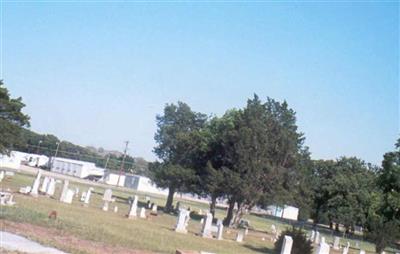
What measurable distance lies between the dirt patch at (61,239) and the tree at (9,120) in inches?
Answer: 1415

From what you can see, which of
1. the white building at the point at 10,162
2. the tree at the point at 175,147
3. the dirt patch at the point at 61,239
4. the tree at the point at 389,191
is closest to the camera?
the dirt patch at the point at 61,239

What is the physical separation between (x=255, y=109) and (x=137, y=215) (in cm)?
1586

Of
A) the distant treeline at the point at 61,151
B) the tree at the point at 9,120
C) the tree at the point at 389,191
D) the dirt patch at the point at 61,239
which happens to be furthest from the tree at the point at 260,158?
the distant treeline at the point at 61,151

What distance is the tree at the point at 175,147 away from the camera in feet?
166

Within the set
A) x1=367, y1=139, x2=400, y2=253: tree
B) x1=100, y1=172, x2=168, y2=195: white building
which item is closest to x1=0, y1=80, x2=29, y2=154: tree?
x1=367, y1=139, x2=400, y2=253: tree

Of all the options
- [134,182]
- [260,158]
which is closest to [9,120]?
[260,158]

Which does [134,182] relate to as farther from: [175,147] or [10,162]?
[175,147]

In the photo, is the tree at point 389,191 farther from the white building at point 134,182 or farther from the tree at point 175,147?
the white building at point 134,182

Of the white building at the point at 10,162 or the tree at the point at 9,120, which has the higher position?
the tree at the point at 9,120

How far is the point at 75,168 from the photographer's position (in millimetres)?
126000

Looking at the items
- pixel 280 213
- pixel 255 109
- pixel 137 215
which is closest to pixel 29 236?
pixel 137 215

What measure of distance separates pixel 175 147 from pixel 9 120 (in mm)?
16542

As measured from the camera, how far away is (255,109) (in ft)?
152

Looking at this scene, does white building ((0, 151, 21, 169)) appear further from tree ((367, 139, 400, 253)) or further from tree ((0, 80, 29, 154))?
tree ((367, 139, 400, 253))
